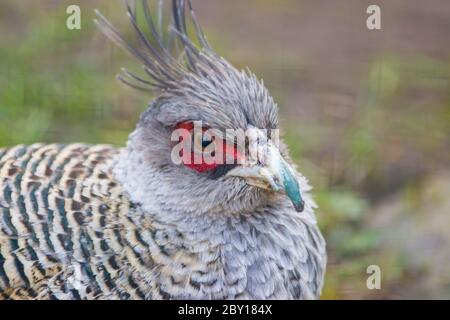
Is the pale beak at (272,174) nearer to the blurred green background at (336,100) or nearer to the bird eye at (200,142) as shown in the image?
the bird eye at (200,142)

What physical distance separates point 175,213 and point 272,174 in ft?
1.97

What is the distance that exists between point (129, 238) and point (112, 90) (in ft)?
9.97

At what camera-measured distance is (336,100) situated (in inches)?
297

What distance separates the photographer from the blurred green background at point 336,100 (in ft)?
20.1

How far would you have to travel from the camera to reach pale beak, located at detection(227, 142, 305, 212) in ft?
14.0

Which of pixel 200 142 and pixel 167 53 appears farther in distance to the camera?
pixel 167 53

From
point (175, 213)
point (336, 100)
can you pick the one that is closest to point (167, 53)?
point (175, 213)

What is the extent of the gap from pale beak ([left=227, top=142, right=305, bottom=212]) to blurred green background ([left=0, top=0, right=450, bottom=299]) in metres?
1.69

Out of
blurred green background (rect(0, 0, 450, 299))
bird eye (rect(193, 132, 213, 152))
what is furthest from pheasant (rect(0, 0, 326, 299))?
blurred green background (rect(0, 0, 450, 299))

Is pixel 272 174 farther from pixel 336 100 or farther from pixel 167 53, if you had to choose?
pixel 336 100

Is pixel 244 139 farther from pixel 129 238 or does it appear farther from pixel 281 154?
pixel 129 238

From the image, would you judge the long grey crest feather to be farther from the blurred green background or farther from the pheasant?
the blurred green background

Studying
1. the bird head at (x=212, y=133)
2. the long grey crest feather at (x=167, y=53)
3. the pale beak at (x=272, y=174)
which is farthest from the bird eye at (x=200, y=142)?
the long grey crest feather at (x=167, y=53)
